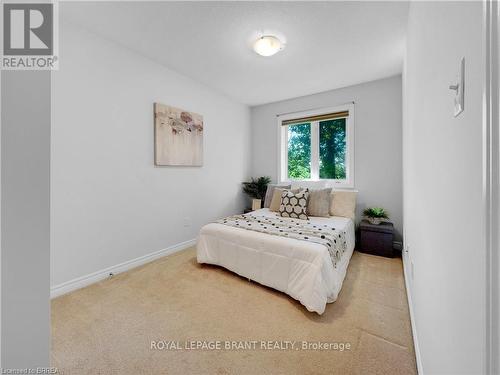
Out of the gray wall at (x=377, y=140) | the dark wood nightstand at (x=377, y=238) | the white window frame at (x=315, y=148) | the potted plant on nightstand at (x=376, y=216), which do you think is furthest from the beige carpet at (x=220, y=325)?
the white window frame at (x=315, y=148)

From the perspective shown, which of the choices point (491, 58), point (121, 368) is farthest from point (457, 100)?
point (121, 368)

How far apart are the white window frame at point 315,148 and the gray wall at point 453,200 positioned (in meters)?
2.38

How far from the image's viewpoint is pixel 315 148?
3.82 m

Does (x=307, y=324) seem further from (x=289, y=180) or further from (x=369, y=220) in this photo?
(x=289, y=180)

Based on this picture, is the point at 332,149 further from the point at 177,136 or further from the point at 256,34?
the point at 177,136

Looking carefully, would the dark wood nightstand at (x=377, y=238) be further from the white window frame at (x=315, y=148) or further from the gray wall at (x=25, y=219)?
the gray wall at (x=25, y=219)

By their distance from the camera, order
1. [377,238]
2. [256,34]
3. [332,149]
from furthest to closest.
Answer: [332,149] → [377,238] → [256,34]

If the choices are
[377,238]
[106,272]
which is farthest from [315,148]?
[106,272]

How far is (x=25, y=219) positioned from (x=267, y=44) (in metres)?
2.33

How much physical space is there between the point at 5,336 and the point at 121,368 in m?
1.00

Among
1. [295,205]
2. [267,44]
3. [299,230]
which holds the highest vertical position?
[267,44]

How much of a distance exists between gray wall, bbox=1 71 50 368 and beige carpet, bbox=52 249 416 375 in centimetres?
95

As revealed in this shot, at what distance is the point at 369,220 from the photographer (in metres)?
3.09

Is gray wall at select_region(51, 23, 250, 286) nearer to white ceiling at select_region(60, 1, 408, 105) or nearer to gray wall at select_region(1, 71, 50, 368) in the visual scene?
white ceiling at select_region(60, 1, 408, 105)
